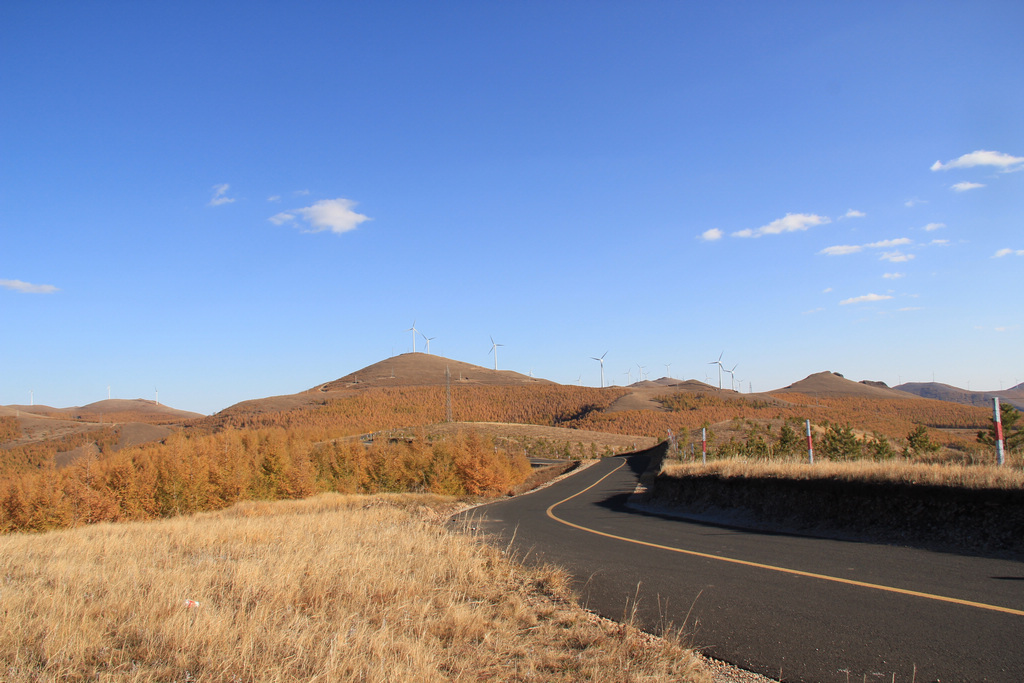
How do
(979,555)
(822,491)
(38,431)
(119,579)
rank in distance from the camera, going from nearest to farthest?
(119,579) < (979,555) < (822,491) < (38,431)

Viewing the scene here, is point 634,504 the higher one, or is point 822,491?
point 822,491

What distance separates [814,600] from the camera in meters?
6.69

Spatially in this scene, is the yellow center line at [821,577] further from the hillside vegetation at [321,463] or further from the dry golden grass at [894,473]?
the hillside vegetation at [321,463]

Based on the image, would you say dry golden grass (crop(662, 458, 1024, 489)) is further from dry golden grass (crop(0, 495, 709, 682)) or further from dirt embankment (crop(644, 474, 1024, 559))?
dry golden grass (crop(0, 495, 709, 682))

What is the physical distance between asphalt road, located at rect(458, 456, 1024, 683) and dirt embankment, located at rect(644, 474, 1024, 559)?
883 mm

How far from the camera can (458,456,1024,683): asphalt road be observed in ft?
16.0

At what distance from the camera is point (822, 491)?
13180 mm

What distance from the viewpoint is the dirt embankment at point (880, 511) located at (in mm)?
9359

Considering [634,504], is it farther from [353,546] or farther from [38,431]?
[38,431]

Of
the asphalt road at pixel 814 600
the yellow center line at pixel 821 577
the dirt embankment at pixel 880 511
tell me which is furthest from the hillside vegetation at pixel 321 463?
the yellow center line at pixel 821 577

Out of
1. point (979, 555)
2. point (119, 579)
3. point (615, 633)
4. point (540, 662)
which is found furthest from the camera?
point (979, 555)

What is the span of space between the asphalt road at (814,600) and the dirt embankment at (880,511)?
34.8 inches

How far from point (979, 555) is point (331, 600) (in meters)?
8.80

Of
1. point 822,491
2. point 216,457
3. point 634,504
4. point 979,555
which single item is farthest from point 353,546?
point 216,457
